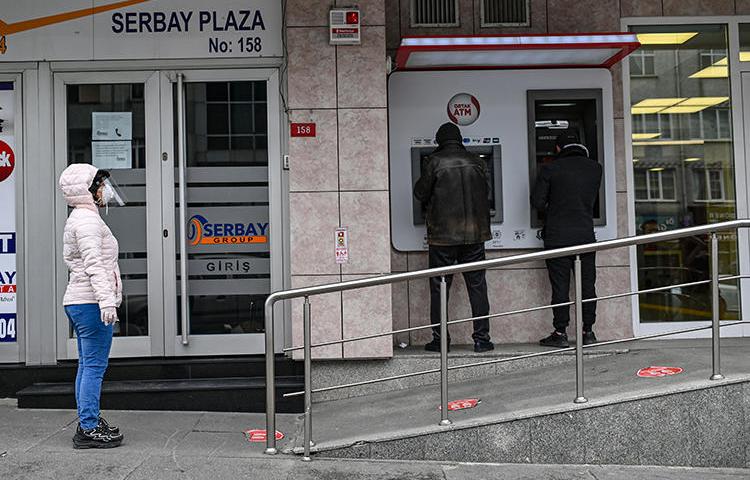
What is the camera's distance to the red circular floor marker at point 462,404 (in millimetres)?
5176

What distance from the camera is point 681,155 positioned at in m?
7.03

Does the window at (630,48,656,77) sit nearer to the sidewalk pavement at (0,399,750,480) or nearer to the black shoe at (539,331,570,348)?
the black shoe at (539,331,570,348)

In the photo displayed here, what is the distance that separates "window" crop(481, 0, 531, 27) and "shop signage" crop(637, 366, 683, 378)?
10.7ft

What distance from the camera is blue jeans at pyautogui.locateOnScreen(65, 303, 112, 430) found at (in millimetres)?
4781

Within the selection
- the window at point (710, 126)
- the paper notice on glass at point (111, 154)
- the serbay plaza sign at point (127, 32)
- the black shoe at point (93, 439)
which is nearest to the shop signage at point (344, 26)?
the serbay plaza sign at point (127, 32)

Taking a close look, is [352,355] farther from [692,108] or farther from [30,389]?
[692,108]

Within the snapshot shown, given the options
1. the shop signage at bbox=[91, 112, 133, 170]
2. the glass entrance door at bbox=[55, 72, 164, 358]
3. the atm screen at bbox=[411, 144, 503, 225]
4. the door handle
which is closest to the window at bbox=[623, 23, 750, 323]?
the atm screen at bbox=[411, 144, 503, 225]

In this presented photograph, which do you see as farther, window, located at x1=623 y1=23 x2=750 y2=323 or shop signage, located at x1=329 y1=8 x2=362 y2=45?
window, located at x1=623 y1=23 x2=750 y2=323

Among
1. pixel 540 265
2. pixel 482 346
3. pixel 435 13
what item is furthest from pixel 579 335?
pixel 435 13

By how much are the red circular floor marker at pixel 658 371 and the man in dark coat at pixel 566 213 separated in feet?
3.58

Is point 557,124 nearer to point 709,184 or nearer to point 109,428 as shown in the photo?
point 709,184

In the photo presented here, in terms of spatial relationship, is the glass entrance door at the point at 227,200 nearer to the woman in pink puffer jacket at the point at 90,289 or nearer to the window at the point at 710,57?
the woman in pink puffer jacket at the point at 90,289

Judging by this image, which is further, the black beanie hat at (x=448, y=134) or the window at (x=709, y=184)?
the window at (x=709, y=184)

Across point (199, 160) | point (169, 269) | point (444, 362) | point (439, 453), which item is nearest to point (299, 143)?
point (199, 160)
